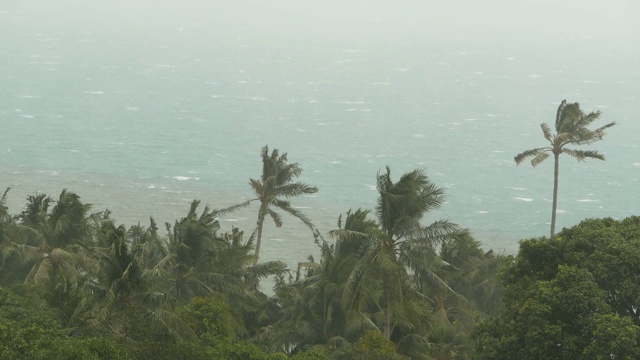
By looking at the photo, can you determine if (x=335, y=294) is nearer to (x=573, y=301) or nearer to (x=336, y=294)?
(x=336, y=294)

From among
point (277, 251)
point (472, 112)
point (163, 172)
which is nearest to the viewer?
point (277, 251)

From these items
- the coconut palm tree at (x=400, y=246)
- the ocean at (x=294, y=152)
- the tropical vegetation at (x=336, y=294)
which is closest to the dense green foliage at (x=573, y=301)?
the tropical vegetation at (x=336, y=294)

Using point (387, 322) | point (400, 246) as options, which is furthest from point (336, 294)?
point (400, 246)

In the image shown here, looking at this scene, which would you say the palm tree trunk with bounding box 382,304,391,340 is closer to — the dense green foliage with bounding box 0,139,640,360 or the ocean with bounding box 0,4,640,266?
the dense green foliage with bounding box 0,139,640,360

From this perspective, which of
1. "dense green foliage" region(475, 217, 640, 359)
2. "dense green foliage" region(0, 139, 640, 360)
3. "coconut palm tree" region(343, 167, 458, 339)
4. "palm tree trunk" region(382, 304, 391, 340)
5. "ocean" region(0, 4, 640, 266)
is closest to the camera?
"dense green foliage" region(475, 217, 640, 359)

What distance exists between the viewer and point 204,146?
147 meters

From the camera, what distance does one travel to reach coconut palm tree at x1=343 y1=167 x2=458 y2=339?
37906 millimetres

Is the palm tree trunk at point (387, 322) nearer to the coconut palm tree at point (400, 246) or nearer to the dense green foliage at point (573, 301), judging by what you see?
the coconut palm tree at point (400, 246)

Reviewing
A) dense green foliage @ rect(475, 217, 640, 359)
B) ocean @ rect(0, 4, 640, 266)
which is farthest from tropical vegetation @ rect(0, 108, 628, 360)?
ocean @ rect(0, 4, 640, 266)

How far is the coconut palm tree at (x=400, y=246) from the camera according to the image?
37.9 metres

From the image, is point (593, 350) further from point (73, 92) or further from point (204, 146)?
point (73, 92)

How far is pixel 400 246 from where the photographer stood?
127 ft

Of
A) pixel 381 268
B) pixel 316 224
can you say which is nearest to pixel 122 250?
pixel 381 268

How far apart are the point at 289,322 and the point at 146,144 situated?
106891mm
